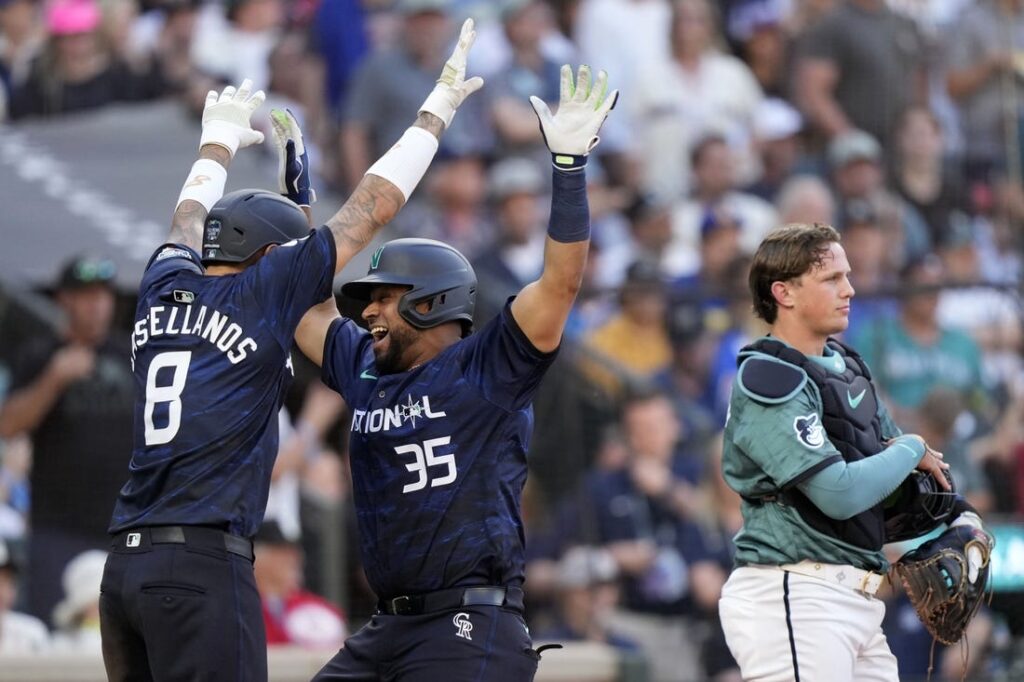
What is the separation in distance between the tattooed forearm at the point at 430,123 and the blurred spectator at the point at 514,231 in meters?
4.99

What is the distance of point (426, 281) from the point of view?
570cm

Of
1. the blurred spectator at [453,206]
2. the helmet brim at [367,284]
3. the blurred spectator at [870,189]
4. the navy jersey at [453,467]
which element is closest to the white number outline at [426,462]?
the navy jersey at [453,467]

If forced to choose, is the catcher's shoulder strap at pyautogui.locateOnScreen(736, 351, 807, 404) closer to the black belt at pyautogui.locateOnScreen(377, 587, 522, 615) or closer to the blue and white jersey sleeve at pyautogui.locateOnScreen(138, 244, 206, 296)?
the black belt at pyautogui.locateOnScreen(377, 587, 522, 615)

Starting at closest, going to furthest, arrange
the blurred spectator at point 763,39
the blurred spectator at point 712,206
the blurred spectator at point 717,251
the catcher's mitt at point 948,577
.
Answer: the catcher's mitt at point 948,577 → the blurred spectator at point 717,251 → the blurred spectator at point 712,206 → the blurred spectator at point 763,39

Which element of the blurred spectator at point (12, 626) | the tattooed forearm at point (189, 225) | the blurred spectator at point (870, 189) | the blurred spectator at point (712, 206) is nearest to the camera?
the tattooed forearm at point (189, 225)

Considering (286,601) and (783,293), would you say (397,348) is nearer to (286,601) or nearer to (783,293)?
(783,293)

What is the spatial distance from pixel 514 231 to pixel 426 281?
5851 mm

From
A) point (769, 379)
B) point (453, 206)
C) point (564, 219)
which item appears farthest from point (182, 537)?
point (453, 206)

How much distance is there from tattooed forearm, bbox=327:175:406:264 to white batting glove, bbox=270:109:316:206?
2.07 feet

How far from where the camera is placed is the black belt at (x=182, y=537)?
5.28 meters

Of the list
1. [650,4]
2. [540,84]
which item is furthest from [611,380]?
[650,4]

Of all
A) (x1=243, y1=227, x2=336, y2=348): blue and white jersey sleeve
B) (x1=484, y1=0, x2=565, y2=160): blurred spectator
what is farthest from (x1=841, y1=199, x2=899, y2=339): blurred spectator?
(x1=243, y1=227, x2=336, y2=348): blue and white jersey sleeve

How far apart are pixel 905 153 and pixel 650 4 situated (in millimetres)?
2239

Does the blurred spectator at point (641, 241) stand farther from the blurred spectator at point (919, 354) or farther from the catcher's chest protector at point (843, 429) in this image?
the catcher's chest protector at point (843, 429)
